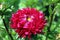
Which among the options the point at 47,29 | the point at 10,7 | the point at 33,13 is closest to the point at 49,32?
the point at 47,29

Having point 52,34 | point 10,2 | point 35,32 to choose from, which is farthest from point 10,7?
point 52,34

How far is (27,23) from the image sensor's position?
108cm

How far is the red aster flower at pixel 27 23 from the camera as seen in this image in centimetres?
107

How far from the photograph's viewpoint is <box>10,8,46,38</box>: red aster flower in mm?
1073

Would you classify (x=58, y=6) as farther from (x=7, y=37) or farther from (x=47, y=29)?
(x=7, y=37)

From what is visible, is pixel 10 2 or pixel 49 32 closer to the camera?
pixel 10 2

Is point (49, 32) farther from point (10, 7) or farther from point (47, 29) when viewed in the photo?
point (10, 7)

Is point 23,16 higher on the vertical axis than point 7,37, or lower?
higher

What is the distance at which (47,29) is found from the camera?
115 centimetres

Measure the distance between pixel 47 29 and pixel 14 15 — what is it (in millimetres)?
165

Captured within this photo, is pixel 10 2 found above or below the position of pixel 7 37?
above

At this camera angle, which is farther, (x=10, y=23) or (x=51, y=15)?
(x=10, y=23)

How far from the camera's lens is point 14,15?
1117 mm

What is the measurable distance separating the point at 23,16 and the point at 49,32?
0.50 feet
